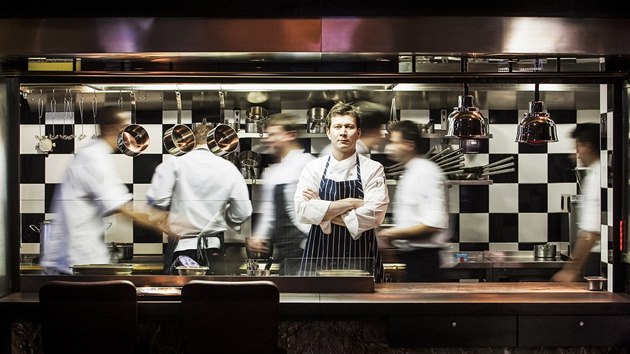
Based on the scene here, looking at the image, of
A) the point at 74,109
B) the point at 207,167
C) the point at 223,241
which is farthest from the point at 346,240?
the point at 74,109

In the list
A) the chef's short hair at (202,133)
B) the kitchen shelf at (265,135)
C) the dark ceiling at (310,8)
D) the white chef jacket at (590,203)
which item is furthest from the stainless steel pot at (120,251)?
the white chef jacket at (590,203)

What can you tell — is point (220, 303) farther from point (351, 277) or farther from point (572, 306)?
point (572, 306)

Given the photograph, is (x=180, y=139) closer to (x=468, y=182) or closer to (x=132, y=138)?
(x=132, y=138)

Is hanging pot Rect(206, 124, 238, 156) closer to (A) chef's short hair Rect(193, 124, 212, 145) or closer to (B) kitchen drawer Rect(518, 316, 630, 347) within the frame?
(A) chef's short hair Rect(193, 124, 212, 145)

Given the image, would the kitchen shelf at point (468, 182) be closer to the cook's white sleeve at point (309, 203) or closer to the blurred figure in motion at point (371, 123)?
the blurred figure in motion at point (371, 123)

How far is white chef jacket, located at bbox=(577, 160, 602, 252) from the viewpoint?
15.1 feet

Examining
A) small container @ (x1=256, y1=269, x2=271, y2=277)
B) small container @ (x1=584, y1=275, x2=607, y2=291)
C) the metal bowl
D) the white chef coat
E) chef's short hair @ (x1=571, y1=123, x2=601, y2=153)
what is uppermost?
chef's short hair @ (x1=571, y1=123, x2=601, y2=153)

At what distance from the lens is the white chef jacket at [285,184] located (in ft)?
14.7

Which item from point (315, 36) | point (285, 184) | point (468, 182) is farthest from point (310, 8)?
point (468, 182)

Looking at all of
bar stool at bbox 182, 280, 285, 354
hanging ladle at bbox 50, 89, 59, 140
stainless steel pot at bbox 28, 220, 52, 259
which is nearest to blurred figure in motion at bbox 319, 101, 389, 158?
bar stool at bbox 182, 280, 285, 354

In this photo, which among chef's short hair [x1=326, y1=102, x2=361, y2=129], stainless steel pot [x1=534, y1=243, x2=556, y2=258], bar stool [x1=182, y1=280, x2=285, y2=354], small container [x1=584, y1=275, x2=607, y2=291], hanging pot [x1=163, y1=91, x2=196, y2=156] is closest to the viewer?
bar stool [x1=182, y1=280, x2=285, y2=354]

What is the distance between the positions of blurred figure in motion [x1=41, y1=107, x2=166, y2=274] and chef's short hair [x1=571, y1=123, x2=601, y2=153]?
141 inches

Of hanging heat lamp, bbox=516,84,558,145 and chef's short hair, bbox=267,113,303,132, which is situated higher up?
chef's short hair, bbox=267,113,303,132

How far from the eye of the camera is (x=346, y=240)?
4.42m
